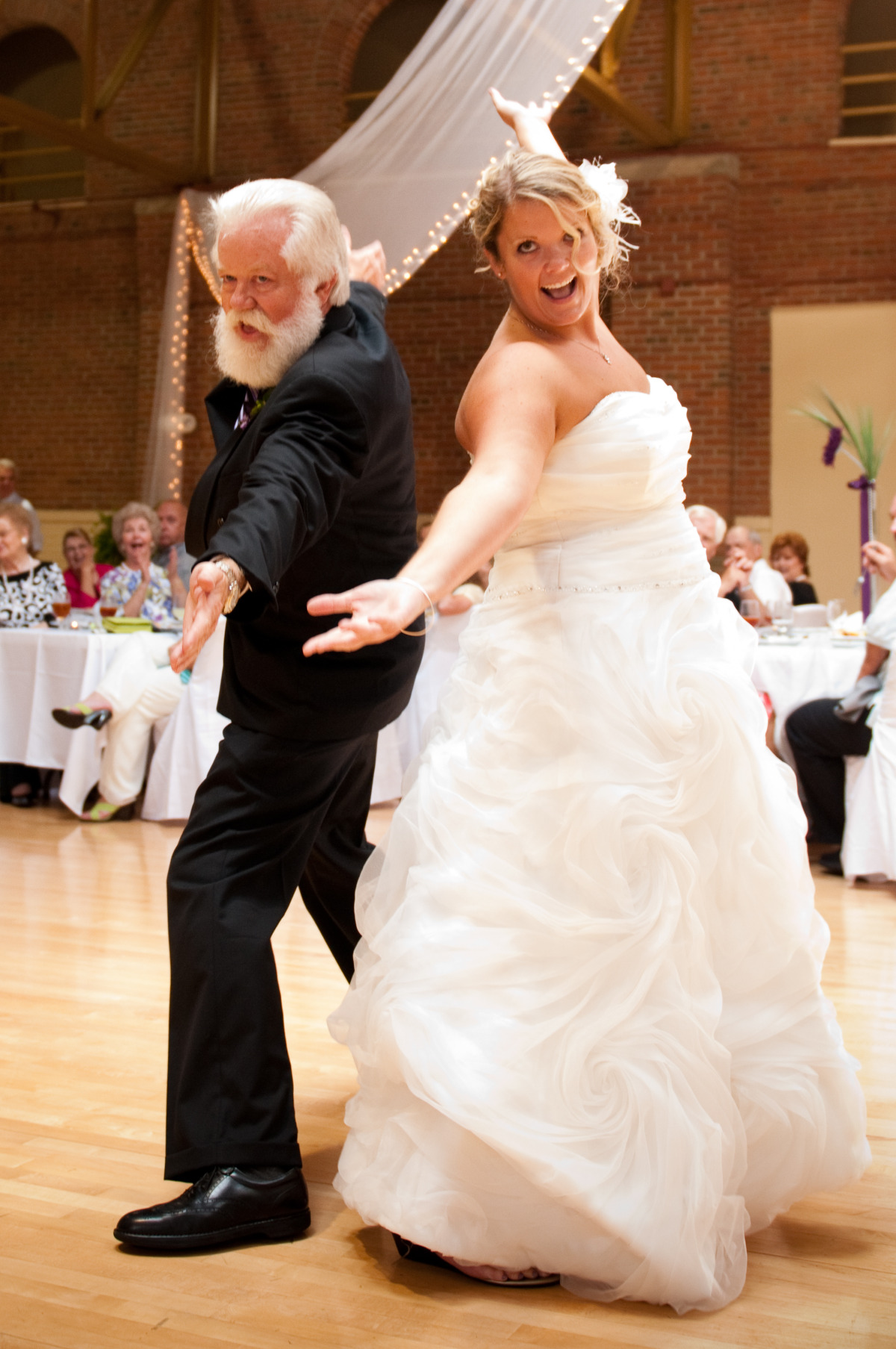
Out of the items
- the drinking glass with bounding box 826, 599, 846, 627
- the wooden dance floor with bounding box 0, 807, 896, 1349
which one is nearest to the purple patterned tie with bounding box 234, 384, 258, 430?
the wooden dance floor with bounding box 0, 807, 896, 1349

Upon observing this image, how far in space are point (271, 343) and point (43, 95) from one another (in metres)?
10.2

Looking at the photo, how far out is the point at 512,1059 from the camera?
1553 millimetres

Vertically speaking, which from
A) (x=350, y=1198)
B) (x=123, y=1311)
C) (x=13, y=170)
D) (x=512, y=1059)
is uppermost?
(x=13, y=170)

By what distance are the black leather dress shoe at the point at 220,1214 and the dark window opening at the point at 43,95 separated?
10.4 meters

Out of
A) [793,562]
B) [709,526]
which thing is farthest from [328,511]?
[793,562]

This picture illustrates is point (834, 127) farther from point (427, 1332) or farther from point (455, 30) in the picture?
point (427, 1332)

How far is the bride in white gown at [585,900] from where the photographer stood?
1549 millimetres

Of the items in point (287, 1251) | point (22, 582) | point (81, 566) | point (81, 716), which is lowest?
point (287, 1251)

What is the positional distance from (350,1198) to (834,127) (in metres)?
8.94

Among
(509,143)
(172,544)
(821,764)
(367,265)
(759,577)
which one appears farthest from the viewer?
(172,544)

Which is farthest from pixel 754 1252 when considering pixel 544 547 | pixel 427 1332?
pixel 544 547

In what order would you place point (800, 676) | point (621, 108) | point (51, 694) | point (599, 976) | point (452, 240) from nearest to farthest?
point (599, 976), point (800, 676), point (51, 694), point (621, 108), point (452, 240)

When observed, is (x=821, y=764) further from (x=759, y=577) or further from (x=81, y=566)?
(x=81, y=566)

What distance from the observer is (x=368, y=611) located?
1.24 meters
